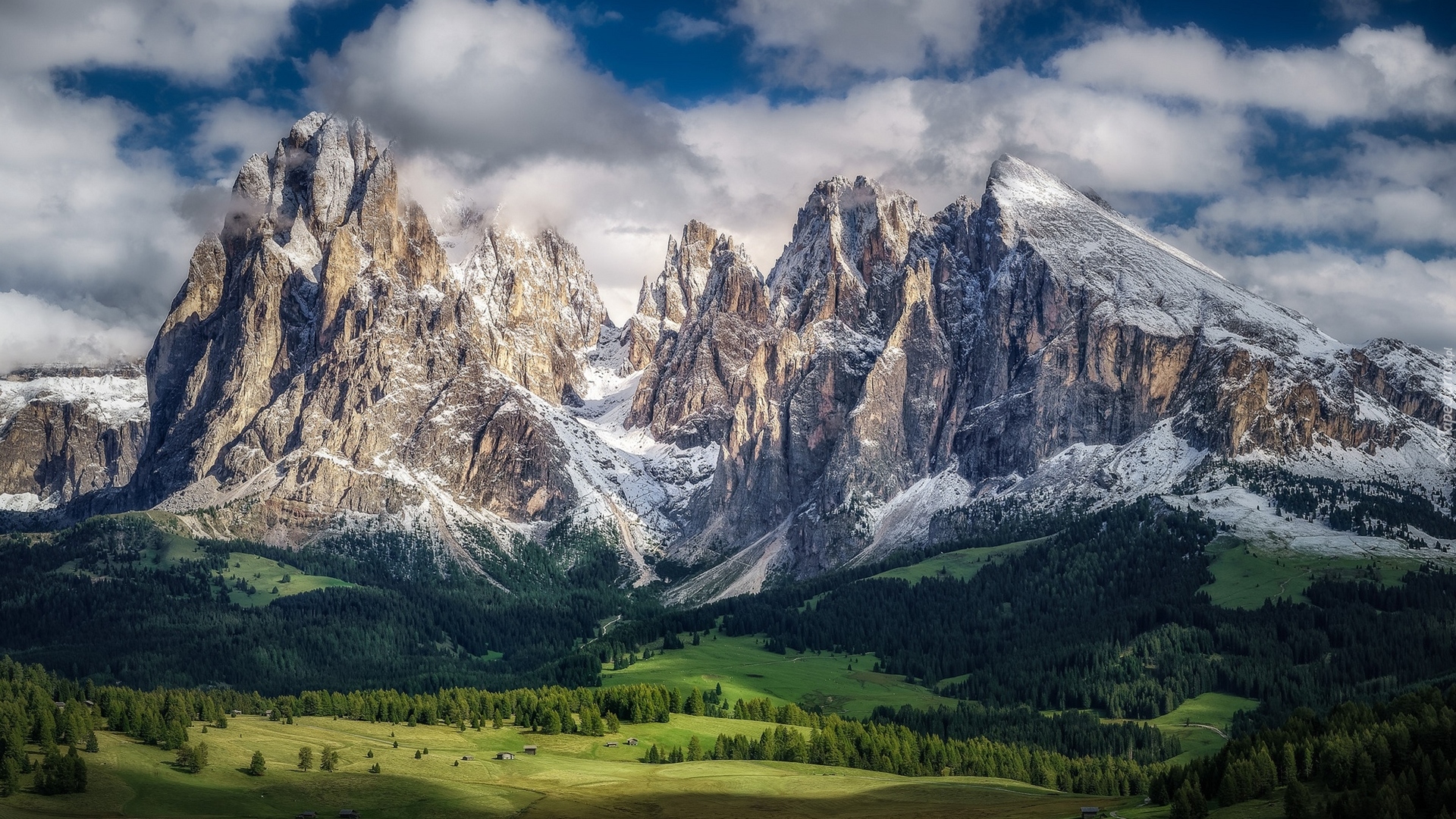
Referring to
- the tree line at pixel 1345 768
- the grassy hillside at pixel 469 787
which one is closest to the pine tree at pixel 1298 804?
the tree line at pixel 1345 768

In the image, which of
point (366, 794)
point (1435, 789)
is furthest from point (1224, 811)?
point (366, 794)

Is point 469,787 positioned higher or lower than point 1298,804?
lower

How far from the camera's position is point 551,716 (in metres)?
193

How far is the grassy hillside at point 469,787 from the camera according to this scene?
132500mm

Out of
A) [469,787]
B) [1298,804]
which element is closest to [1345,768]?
[1298,804]

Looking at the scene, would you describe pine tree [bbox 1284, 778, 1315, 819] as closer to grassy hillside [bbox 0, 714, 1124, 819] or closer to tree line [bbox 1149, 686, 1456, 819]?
tree line [bbox 1149, 686, 1456, 819]

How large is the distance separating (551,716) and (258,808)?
6444cm

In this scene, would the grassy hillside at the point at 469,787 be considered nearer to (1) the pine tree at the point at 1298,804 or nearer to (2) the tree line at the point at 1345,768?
(2) the tree line at the point at 1345,768

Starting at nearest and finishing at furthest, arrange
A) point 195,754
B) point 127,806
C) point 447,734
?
1. point 127,806
2. point 195,754
3. point 447,734

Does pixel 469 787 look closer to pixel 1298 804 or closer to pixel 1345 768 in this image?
pixel 1298 804

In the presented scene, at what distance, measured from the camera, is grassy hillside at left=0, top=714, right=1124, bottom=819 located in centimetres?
13250

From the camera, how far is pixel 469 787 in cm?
14962

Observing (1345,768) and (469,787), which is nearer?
(1345,768)

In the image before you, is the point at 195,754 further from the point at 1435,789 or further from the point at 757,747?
the point at 1435,789
